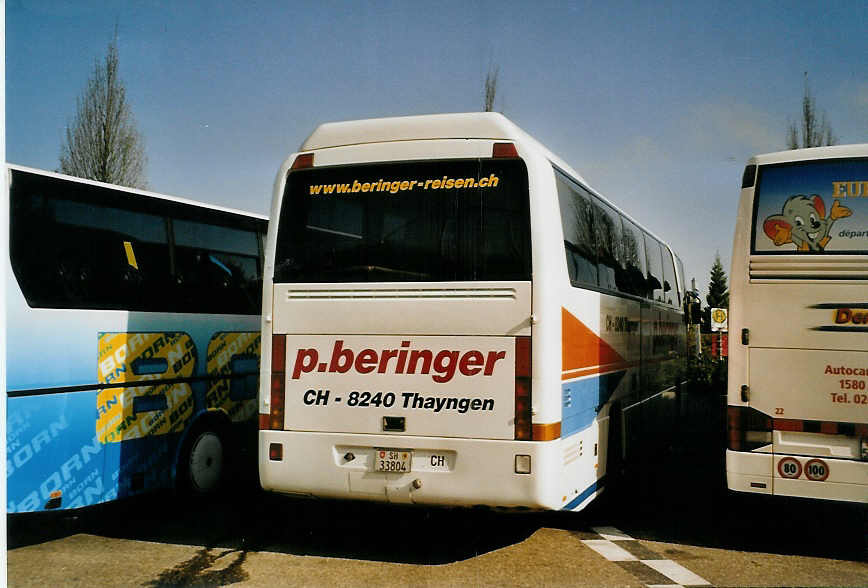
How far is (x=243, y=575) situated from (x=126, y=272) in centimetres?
314

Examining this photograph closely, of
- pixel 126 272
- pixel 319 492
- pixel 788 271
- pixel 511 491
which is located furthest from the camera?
pixel 126 272

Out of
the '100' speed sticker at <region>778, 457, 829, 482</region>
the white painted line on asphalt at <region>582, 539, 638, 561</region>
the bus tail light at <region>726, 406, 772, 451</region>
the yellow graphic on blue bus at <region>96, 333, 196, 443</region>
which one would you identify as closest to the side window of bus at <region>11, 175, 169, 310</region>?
the yellow graphic on blue bus at <region>96, 333, 196, 443</region>

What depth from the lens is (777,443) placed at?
758 cm

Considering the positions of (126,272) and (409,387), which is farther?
(126,272)

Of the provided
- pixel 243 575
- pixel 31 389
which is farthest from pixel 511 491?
pixel 31 389

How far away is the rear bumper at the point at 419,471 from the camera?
263 inches

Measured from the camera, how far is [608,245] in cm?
932

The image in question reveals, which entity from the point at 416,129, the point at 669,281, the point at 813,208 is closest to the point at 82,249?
the point at 416,129

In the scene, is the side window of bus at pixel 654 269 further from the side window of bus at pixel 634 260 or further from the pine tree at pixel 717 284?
the pine tree at pixel 717 284

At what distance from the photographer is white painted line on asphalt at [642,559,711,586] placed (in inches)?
266

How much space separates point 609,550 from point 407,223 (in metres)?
3.40

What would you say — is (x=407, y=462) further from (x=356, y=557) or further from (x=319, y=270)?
(x=319, y=270)

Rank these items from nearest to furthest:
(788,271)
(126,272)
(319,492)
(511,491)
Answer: (511,491) → (319,492) → (788,271) → (126,272)

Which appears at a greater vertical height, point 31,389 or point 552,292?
point 552,292
